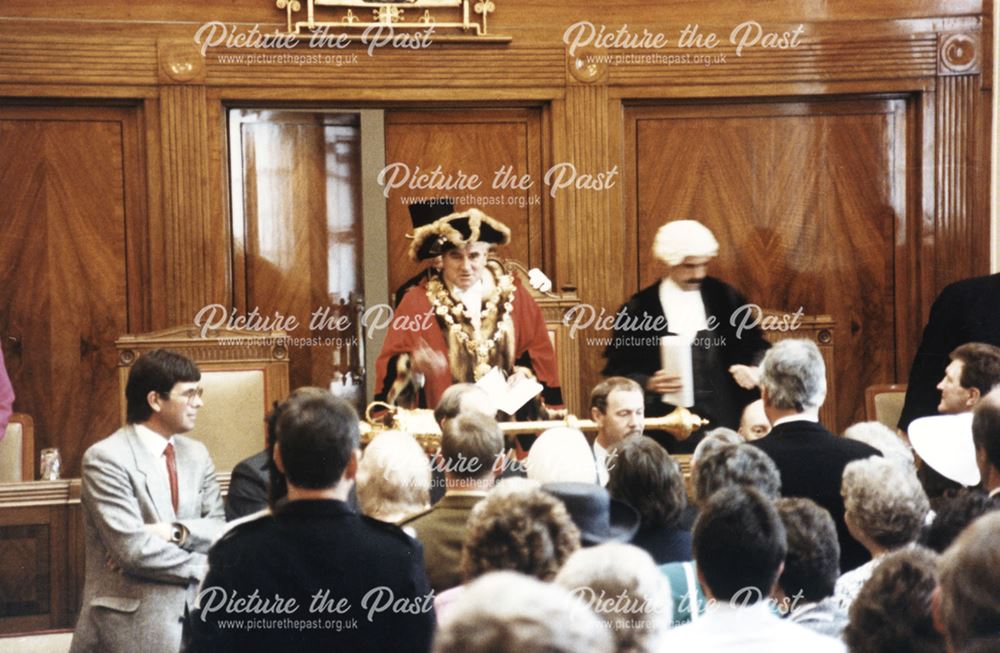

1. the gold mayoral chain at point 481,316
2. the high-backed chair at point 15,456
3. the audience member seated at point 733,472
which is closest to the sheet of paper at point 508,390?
the gold mayoral chain at point 481,316

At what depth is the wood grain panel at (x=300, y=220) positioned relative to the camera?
8.09 metres

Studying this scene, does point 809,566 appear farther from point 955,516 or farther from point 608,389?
point 608,389

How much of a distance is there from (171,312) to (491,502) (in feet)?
18.0

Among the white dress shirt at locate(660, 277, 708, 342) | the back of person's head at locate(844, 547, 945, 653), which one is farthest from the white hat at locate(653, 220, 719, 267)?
the back of person's head at locate(844, 547, 945, 653)

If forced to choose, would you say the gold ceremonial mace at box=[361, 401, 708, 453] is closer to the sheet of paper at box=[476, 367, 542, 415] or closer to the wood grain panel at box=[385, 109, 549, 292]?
the sheet of paper at box=[476, 367, 542, 415]

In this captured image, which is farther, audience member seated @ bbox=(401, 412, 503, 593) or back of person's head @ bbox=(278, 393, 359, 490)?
audience member seated @ bbox=(401, 412, 503, 593)

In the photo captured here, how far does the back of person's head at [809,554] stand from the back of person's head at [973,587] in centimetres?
109

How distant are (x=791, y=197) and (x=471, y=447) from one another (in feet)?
17.4

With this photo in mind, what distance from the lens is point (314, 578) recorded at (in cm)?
251

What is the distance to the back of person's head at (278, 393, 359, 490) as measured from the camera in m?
2.58

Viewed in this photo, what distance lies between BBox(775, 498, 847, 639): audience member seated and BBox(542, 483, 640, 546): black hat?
1.34 feet

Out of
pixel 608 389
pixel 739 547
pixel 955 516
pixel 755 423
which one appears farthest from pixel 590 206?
pixel 739 547

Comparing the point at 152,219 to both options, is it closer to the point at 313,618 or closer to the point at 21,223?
the point at 21,223

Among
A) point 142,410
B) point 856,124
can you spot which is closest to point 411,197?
point 856,124
